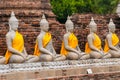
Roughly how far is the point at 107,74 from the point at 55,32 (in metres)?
3.24

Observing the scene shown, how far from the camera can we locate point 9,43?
9852 mm

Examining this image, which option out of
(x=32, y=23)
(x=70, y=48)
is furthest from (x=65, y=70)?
(x=32, y=23)

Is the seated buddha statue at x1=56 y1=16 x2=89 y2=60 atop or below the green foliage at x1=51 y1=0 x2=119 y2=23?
below

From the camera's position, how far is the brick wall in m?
12.2

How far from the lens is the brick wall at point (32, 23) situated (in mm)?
12180

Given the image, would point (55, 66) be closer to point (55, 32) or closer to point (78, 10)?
point (55, 32)

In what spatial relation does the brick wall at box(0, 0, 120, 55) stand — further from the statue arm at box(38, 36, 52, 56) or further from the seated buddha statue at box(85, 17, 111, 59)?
the statue arm at box(38, 36, 52, 56)

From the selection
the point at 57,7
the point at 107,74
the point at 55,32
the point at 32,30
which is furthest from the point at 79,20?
the point at 57,7

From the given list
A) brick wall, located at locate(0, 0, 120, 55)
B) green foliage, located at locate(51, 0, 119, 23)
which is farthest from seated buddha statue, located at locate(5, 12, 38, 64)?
green foliage, located at locate(51, 0, 119, 23)

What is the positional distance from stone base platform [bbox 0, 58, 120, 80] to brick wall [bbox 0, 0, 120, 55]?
5.77 ft

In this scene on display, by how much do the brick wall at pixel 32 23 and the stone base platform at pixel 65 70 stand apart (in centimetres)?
176

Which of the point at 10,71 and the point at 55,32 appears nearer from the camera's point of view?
the point at 10,71

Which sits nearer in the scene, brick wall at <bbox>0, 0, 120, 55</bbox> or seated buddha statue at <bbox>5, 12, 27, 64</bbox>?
seated buddha statue at <bbox>5, 12, 27, 64</bbox>

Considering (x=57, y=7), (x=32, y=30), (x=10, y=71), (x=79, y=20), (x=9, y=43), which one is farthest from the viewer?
(x=57, y=7)
